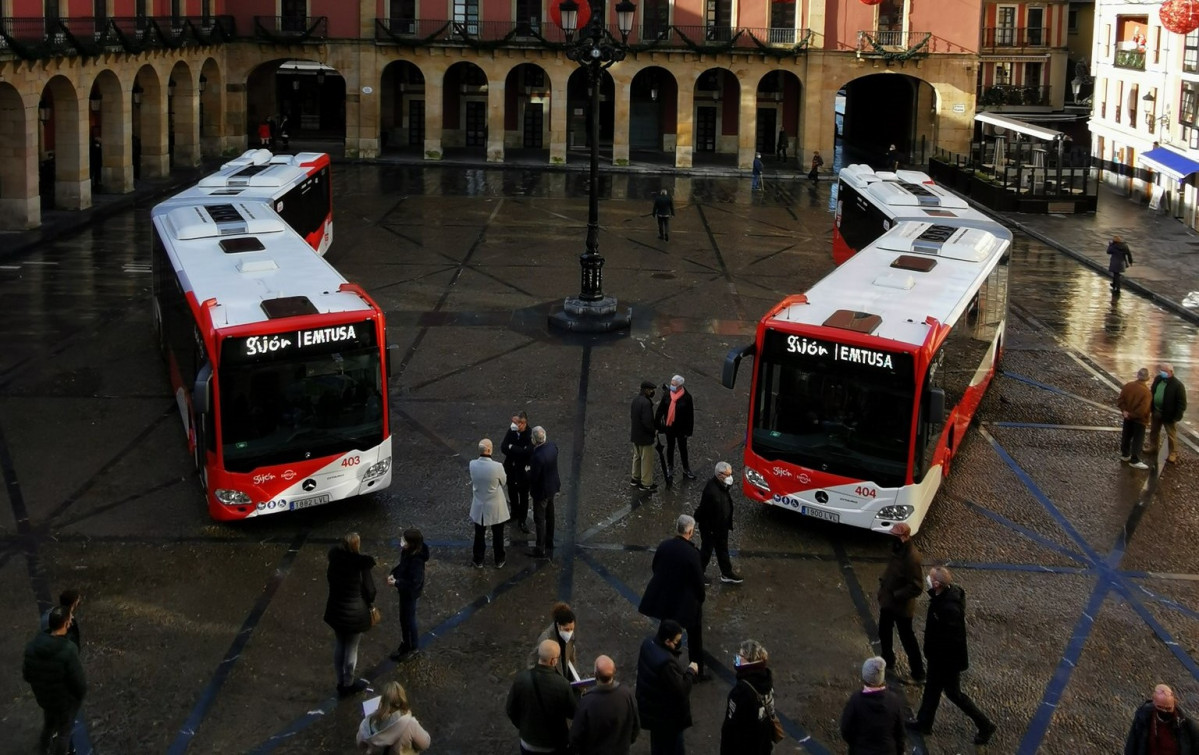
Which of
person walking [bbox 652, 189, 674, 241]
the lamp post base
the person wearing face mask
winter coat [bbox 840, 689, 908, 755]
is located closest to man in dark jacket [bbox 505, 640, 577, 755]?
the person wearing face mask

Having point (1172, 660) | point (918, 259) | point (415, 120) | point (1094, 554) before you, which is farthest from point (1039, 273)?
point (415, 120)

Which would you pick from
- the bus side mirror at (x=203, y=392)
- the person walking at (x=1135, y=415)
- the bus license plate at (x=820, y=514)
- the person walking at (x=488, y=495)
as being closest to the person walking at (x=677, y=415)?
the bus license plate at (x=820, y=514)

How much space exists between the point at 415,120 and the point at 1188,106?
30430 mm

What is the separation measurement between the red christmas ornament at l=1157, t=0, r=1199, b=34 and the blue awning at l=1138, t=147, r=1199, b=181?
628cm

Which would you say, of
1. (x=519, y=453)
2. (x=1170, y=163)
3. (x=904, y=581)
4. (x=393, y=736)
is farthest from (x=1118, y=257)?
(x=393, y=736)

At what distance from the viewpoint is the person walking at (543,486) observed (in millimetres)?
13992

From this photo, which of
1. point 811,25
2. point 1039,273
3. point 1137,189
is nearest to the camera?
point 1039,273

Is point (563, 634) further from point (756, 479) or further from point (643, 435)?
point (643, 435)

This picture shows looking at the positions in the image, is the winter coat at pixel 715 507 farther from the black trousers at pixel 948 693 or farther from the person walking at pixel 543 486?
the black trousers at pixel 948 693

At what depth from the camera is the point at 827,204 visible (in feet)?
142

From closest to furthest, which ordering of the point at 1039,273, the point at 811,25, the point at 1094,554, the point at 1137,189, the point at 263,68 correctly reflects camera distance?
the point at 1094,554 → the point at 1039,273 → the point at 1137,189 → the point at 811,25 → the point at 263,68

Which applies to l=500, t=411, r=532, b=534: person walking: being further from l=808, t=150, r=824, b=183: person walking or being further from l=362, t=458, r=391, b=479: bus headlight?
l=808, t=150, r=824, b=183: person walking

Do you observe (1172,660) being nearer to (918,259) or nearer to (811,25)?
(918,259)

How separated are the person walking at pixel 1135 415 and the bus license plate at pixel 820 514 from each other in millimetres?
5314
